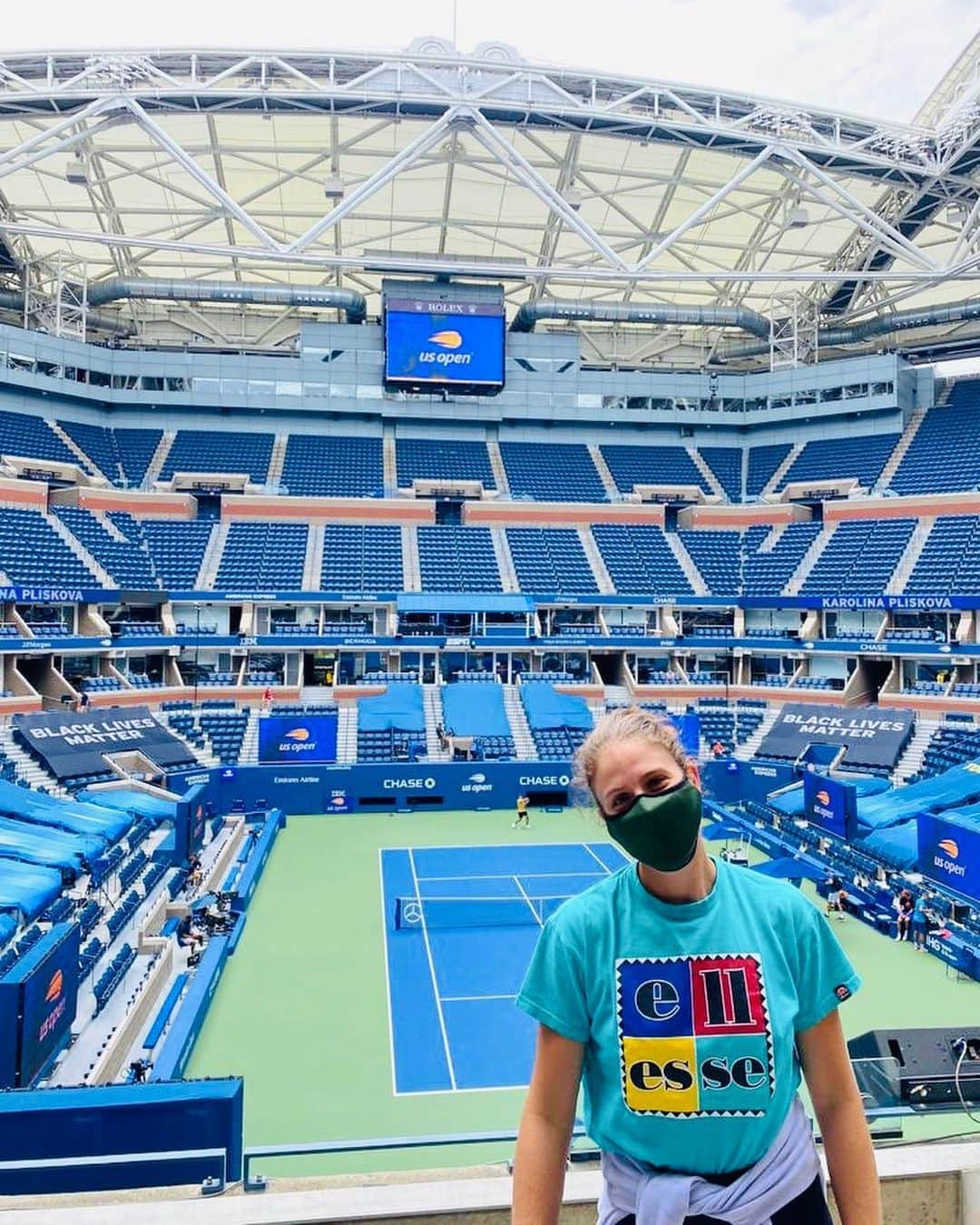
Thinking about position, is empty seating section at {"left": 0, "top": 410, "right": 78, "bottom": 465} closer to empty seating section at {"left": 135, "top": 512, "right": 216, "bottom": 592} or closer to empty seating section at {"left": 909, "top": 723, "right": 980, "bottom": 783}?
empty seating section at {"left": 135, "top": 512, "right": 216, "bottom": 592}

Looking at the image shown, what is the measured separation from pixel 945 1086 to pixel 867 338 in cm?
5078

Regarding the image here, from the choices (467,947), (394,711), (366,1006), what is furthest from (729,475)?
(366,1006)

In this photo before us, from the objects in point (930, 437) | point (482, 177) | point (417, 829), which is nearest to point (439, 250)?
point (482, 177)

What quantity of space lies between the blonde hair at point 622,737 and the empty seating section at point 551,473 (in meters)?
43.7

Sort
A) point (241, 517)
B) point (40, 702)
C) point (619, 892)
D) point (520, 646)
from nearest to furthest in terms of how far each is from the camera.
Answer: point (619, 892)
point (40, 702)
point (520, 646)
point (241, 517)

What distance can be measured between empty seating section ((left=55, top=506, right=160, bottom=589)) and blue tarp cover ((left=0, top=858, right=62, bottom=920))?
74.9ft

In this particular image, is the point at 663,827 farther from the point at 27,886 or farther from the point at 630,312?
the point at 630,312

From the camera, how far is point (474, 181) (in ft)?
122

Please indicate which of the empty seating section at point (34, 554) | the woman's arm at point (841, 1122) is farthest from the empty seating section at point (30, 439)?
the woman's arm at point (841, 1122)


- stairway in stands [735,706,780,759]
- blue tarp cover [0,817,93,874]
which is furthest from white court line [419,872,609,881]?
stairway in stands [735,706,780,759]

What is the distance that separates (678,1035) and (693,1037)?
0.13 ft

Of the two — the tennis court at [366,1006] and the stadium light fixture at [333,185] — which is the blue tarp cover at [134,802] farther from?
the stadium light fixture at [333,185]

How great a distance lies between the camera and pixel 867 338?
1908 inches

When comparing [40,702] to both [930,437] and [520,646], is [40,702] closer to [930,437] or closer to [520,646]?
[520,646]
